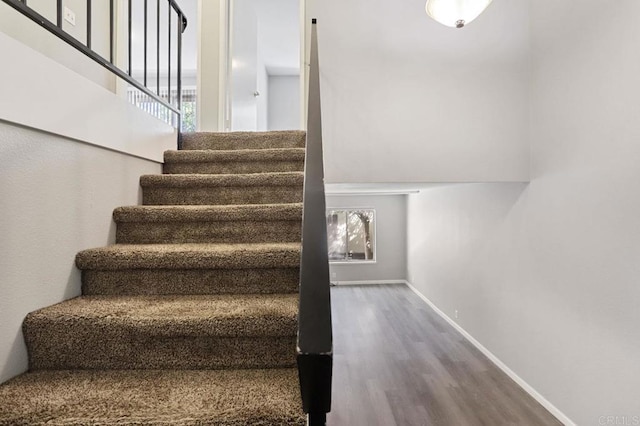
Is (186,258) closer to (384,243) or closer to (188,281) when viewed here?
(188,281)

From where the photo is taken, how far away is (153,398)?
37.8 inches

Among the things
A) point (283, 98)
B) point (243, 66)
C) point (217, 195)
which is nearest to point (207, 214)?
point (217, 195)

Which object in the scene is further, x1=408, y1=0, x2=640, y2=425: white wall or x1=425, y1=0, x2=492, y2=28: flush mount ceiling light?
x1=408, y1=0, x2=640, y2=425: white wall

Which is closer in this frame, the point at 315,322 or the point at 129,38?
the point at 315,322

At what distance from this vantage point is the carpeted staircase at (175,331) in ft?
3.00

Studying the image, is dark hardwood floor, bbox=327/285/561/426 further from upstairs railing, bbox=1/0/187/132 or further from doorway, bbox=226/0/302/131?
doorway, bbox=226/0/302/131

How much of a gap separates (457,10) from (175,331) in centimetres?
185

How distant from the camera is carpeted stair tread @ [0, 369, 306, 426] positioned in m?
0.88

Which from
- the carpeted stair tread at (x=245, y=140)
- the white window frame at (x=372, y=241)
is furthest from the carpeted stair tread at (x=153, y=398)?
the white window frame at (x=372, y=241)

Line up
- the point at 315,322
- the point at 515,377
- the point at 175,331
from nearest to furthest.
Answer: the point at 315,322, the point at 175,331, the point at 515,377

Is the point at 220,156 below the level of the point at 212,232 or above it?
above

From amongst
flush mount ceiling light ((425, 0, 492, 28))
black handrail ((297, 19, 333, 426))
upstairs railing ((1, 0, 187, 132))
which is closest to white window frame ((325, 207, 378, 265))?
upstairs railing ((1, 0, 187, 132))

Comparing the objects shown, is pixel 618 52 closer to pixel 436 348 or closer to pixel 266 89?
pixel 436 348

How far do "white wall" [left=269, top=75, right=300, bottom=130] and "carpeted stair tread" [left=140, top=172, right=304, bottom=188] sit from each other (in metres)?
5.67
